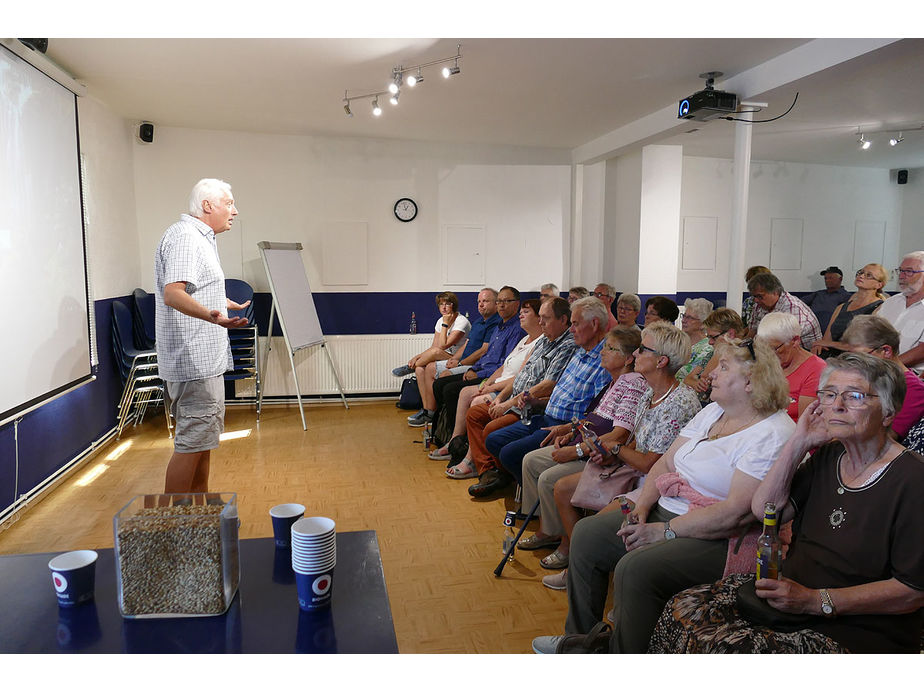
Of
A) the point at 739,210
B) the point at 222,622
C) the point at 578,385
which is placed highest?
the point at 739,210

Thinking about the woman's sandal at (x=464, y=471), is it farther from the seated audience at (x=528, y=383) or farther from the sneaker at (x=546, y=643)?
the sneaker at (x=546, y=643)

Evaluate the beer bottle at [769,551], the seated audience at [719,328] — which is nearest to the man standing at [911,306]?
the seated audience at [719,328]

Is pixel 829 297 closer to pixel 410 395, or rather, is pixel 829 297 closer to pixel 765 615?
pixel 410 395

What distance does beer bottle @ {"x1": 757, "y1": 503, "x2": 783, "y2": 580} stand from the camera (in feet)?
5.98

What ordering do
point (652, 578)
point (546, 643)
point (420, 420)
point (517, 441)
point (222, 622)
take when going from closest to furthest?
point (222, 622) < point (652, 578) < point (546, 643) < point (517, 441) < point (420, 420)

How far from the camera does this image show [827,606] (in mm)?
1674

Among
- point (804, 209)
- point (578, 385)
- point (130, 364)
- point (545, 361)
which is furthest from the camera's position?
point (804, 209)

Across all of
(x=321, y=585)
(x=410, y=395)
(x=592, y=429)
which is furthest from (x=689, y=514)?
(x=410, y=395)

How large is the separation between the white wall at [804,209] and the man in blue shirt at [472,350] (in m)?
3.38

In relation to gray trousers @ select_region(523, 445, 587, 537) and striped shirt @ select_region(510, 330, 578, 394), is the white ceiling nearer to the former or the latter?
striped shirt @ select_region(510, 330, 578, 394)

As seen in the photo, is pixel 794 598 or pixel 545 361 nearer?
pixel 794 598

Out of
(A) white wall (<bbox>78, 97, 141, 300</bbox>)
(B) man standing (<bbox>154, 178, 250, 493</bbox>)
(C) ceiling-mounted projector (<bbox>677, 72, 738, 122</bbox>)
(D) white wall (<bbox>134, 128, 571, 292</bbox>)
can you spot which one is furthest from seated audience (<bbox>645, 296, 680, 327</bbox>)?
(A) white wall (<bbox>78, 97, 141, 300</bbox>)

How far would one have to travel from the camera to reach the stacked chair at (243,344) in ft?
20.9

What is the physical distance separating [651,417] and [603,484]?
353 millimetres
